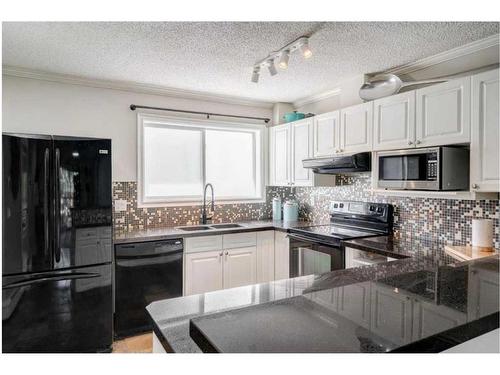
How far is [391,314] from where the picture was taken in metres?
0.83

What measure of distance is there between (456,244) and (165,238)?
236cm

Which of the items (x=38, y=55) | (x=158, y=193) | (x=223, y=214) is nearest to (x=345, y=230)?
(x=223, y=214)

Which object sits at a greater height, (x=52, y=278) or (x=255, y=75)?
(x=255, y=75)

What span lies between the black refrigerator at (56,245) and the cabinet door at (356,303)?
2079 mm

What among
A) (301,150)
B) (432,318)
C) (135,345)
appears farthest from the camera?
(301,150)

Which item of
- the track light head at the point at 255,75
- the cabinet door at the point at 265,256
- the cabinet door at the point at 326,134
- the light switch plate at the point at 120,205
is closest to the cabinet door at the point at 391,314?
the track light head at the point at 255,75

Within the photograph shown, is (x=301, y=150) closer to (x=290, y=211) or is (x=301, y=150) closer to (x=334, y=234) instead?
(x=290, y=211)

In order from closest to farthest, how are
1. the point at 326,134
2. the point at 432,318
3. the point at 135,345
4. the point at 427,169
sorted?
the point at 432,318, the point at 427,169, the point at 135,345, the point at 326,134

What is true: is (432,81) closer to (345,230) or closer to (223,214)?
(345,230)

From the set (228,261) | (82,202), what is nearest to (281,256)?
(228,261)

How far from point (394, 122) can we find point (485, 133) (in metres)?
0.64

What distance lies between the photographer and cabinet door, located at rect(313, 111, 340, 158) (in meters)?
3.10

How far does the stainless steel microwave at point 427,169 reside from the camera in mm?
2131

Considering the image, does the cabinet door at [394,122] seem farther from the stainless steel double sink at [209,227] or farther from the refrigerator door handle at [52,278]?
the refrigerator door handle at [52,278]
